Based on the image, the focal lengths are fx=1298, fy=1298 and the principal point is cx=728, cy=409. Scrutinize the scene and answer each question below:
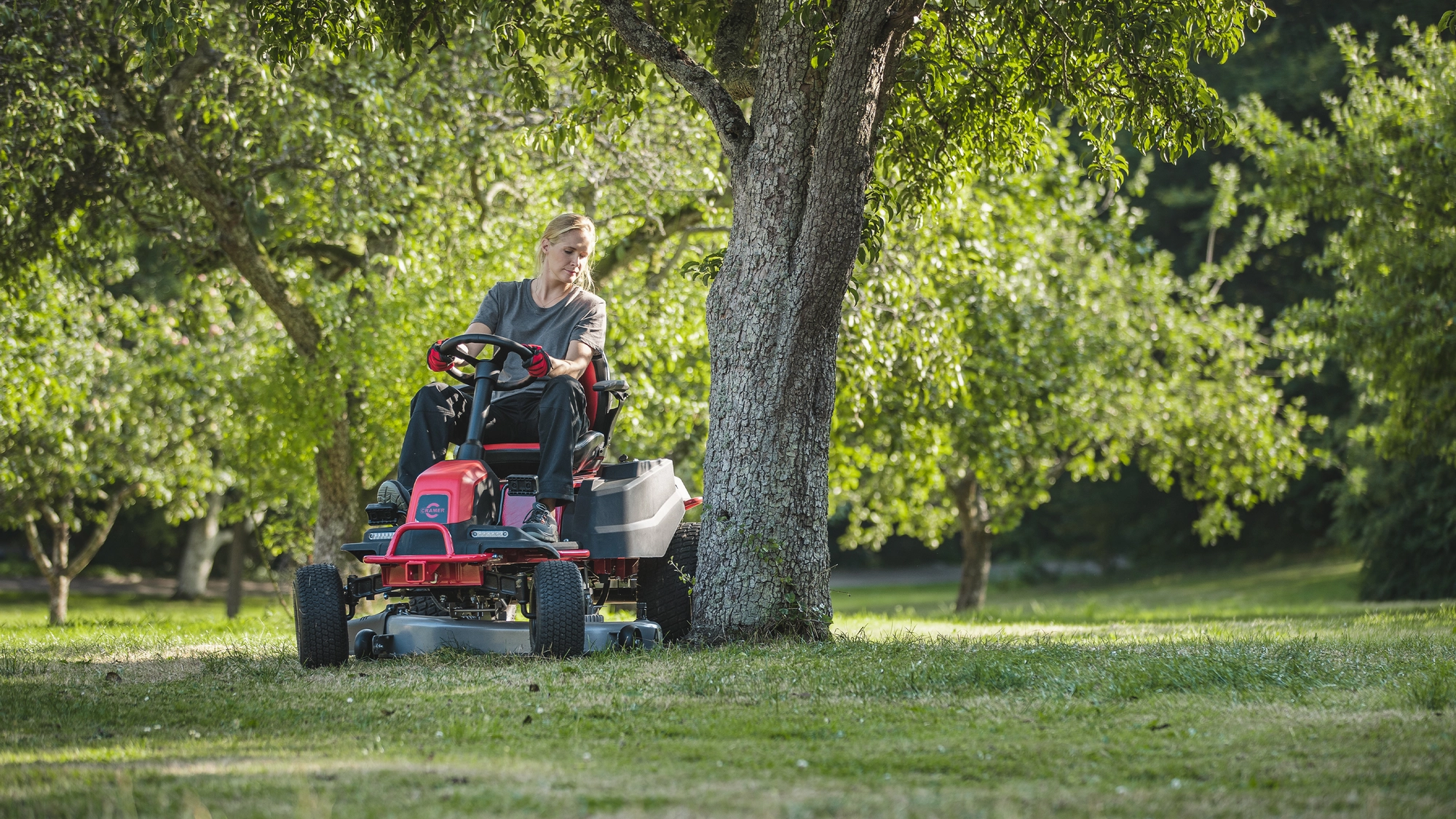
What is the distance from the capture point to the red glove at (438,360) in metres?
6.12

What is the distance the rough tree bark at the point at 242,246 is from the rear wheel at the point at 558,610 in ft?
19.3

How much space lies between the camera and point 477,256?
1228 cm

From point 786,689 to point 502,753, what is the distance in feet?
4.78

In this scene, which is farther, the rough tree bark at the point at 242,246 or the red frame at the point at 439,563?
the rough tree bark at the point at 242,246

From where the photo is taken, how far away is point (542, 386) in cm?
633

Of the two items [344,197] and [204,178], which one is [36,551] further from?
[344,197]

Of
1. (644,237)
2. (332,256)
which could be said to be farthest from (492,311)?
(332,256)

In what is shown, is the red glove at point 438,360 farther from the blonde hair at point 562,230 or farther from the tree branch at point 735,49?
the tree branch at point 735,49

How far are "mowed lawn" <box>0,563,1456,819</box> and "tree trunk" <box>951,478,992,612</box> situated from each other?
11535mm

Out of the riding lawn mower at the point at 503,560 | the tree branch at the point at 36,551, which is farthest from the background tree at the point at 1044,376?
the tree branch at the point at 36,551

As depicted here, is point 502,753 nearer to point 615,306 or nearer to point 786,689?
point 786,689

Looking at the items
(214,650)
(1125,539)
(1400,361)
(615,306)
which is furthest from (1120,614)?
(1125,539)

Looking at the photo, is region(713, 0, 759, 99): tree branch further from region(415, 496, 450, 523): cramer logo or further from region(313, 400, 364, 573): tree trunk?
region(313, 400, 364, 573): tree trunk

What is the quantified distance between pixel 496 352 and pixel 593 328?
0.49 meters
